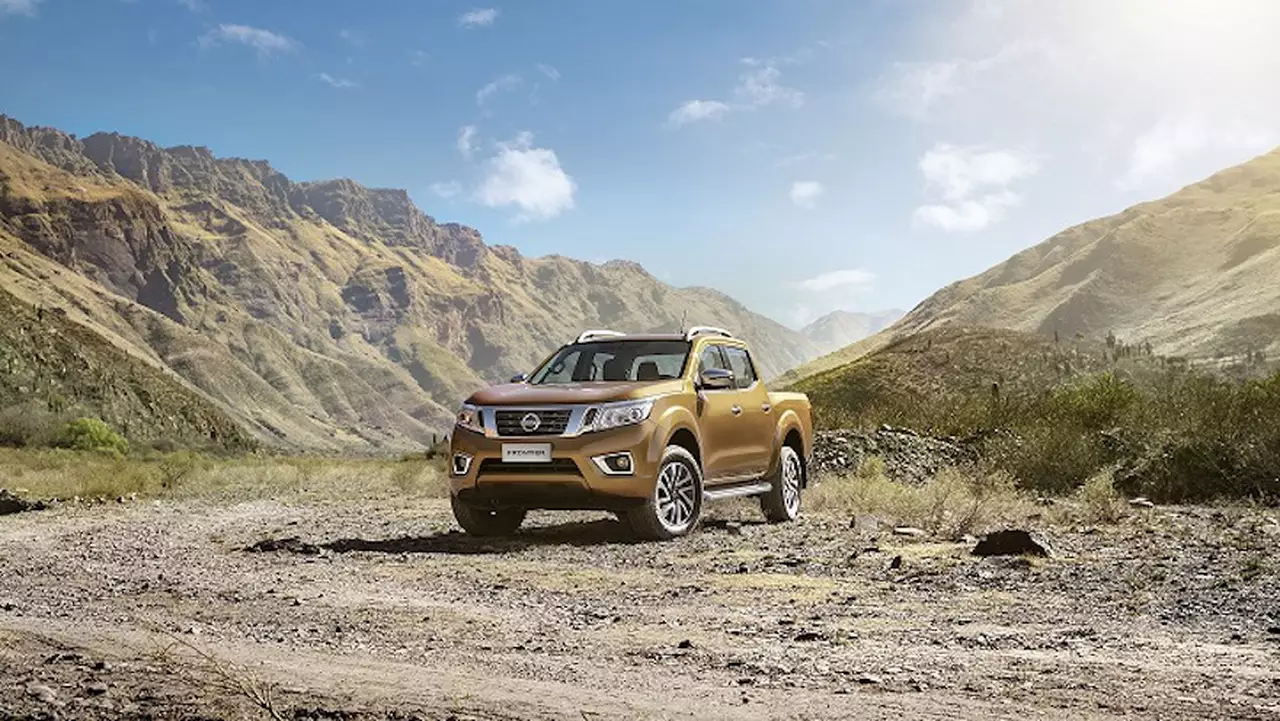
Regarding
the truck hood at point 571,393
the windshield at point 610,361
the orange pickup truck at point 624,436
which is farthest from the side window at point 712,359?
the truck hood at point 571,393

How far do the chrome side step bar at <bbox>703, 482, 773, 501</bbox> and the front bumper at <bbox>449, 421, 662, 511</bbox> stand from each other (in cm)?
116

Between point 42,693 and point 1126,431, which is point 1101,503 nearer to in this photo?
point 1126,431

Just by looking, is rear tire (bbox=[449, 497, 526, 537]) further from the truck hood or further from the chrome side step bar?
the chrome side step bar

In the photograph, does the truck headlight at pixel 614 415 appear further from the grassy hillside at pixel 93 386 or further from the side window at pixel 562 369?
the grassy hillside at pixel 93 386

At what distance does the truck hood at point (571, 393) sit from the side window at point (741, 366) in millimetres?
1426

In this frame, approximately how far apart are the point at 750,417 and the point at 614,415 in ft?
7.88

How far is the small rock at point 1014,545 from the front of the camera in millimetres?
10195

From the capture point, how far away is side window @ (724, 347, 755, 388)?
13.3 metres

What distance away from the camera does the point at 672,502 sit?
1189cm

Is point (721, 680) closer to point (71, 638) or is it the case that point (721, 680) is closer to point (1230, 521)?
point (71, 638)

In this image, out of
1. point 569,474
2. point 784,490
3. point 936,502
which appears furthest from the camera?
point 936,502

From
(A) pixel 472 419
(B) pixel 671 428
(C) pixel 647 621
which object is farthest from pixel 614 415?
(C) pixel 647 621

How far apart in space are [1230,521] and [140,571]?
1169 centimetres

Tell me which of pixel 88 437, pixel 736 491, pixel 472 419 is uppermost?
pixel 88 437
